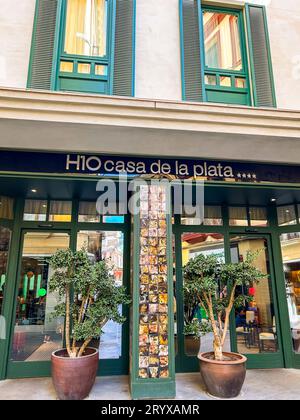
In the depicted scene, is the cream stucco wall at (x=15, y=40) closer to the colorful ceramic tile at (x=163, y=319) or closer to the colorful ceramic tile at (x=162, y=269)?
the colorful ceramic tile at (x=162, y=269)

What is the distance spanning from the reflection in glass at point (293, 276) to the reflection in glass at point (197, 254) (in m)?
1.29

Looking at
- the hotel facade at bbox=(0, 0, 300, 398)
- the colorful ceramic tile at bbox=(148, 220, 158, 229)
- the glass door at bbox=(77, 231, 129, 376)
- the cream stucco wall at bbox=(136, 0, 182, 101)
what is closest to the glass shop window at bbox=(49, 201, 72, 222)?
the hotel facade at bbox=(0, 0, 300, 398)

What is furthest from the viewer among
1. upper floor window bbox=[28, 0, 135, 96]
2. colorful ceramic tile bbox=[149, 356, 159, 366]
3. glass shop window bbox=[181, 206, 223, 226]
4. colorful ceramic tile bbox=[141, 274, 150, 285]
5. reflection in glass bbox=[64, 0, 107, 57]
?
glass shop window bbox=[181, 206, 223, 226]

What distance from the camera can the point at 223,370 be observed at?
3961mm

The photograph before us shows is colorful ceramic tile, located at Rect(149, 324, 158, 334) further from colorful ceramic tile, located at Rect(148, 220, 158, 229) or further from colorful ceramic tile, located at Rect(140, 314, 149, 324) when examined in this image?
colorful ceramic tile, located at Rect(148, 220, 158, 229)

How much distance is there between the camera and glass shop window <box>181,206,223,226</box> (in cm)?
572

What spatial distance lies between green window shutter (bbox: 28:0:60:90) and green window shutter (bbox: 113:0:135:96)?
1017 mm

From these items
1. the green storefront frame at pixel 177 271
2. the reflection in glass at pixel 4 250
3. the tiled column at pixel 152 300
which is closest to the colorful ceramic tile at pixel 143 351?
the tiled column at pixel 152 300

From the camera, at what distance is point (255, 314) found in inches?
221
